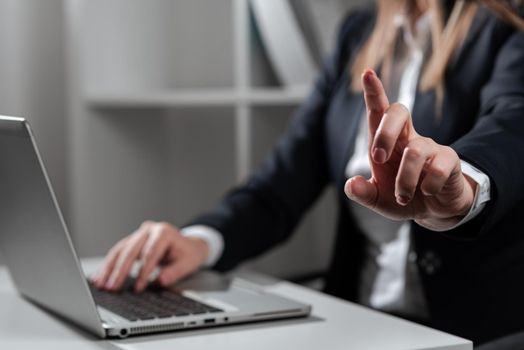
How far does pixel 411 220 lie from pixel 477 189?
0.36 m

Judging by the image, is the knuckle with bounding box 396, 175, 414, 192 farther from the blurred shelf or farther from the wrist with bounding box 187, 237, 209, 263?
the blurred shelf

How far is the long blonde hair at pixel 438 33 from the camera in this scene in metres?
1.42

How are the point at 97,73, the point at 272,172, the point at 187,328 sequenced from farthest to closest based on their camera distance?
the point at 97,73 < the point at 272,172 < the point at 187,328

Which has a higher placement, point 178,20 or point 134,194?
point 178,20

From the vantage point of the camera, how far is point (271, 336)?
920 millimetres

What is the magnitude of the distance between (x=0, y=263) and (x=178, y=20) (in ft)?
2.22

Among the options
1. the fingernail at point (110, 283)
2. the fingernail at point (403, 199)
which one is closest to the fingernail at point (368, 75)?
the fingernail at point (403, 199)

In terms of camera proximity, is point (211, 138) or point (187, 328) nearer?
point (187, 328)

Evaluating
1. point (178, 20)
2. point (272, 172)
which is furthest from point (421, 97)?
point (178, 20)

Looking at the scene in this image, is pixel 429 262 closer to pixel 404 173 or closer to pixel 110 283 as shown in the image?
pixel 110 283

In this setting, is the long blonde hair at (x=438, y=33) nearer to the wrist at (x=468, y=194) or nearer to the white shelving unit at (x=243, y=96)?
the white shelving unit at (x=243, y=96)

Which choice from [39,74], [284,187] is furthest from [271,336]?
[39,74]

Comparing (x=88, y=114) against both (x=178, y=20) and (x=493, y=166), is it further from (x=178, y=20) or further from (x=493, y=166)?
(x=493, y=166)

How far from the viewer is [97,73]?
2014 millimetres
